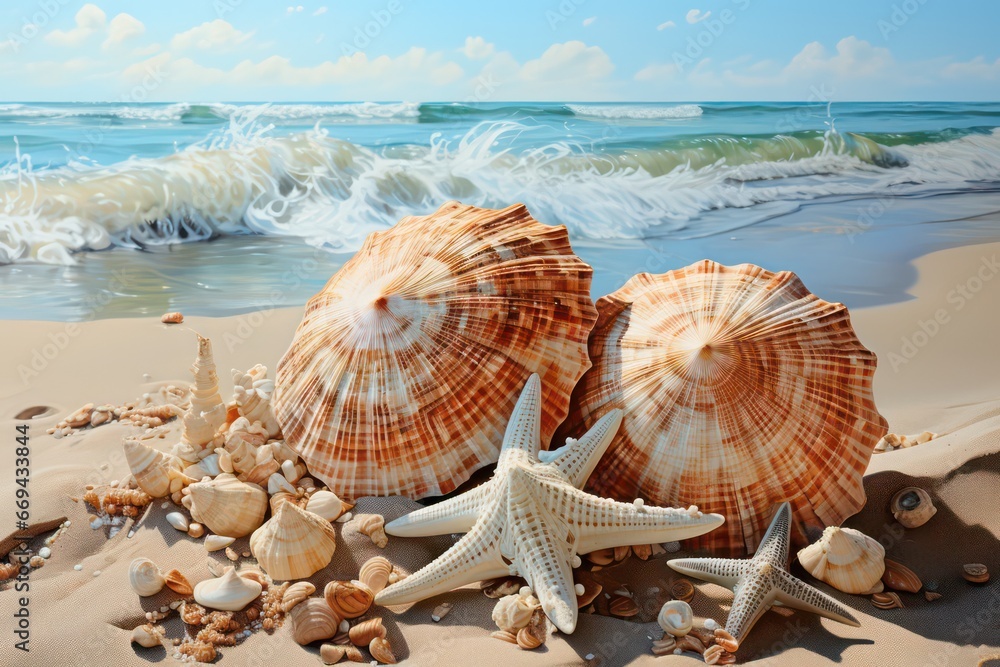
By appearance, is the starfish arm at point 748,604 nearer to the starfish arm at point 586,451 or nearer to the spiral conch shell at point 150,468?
the starfish arm at point 586,451

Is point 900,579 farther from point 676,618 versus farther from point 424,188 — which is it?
point 424,188

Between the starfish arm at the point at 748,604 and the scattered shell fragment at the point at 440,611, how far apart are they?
948 mm

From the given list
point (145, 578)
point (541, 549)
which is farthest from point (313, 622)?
point (541, 549)

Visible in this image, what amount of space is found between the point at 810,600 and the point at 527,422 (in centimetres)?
115

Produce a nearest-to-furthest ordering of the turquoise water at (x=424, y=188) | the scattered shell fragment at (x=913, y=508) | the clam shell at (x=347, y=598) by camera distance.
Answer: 1. the clam shell at (x=347, y=598)
2. the scattered shell fragment at (x=913, y=508)
3. the turquoise water at (x=424, y=188)

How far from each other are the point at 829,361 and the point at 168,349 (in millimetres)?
4351

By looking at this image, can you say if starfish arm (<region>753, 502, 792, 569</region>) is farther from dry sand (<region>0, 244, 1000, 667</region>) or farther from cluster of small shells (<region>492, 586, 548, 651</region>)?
cluster of small shells (<region>492, 586, 548, 651</region>)

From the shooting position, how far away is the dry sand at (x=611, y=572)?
2297 millimetres

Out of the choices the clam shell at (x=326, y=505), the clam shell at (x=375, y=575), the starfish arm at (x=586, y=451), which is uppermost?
the starfish arm at (x=586, y=451)

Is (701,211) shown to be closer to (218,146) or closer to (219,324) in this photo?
(219,324)

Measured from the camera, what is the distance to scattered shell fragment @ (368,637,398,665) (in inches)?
91.0

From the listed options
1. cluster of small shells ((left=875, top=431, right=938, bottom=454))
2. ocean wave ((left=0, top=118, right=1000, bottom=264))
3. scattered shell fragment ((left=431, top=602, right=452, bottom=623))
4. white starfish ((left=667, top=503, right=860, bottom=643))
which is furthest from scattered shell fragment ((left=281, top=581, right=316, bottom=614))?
ocean wave ((left=0, top=118, right=1000, bottom=264))

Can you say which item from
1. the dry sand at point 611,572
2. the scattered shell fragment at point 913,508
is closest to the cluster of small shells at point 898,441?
the dry sand at point 611,572

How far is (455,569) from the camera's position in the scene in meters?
2.48
